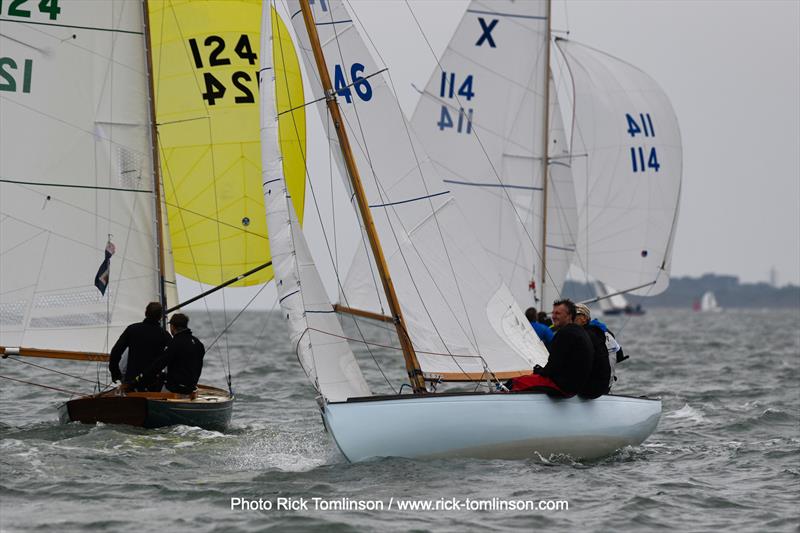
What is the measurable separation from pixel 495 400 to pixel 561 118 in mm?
11238

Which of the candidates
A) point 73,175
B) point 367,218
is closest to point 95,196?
point 73,175

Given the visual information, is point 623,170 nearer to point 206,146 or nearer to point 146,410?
point 206,146

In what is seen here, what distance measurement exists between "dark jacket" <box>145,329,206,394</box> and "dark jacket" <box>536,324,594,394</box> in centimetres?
349

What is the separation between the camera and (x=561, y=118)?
20.6 m

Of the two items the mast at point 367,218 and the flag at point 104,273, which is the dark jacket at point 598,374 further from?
the flag at point 104,273

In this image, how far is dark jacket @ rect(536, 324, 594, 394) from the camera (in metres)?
10.1

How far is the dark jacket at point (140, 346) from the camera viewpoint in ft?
39.0

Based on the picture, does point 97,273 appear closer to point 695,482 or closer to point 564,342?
point 564,342

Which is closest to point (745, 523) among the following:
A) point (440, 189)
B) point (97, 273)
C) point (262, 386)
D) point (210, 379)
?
point (440, 189)

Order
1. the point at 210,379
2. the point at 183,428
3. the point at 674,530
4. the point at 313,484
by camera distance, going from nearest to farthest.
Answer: the point at 674,530
the point at 313,484
the point at 183,428
the point at 210,379

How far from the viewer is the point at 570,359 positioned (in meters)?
10.2

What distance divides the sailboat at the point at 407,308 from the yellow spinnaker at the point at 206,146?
3510 mm

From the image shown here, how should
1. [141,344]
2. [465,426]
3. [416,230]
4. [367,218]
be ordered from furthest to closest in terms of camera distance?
[141,344]
[416,230]
[367,218]
[465,426]

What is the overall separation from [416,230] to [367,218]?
2.05ft
